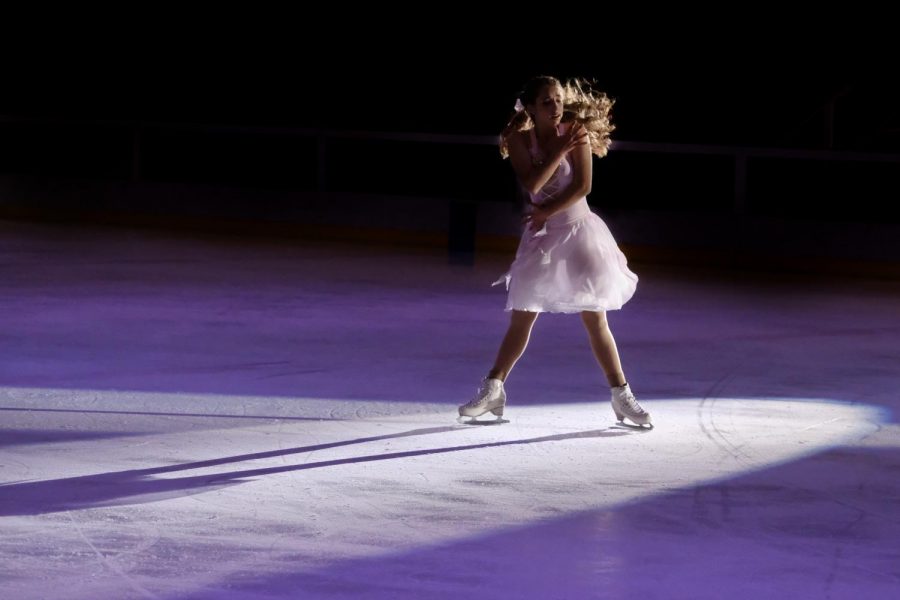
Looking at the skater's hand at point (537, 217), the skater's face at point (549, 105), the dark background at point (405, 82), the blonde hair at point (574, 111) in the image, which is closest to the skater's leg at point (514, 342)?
the skater's hand at point (537, 217)

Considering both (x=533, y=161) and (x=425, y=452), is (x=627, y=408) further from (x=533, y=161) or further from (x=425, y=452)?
(x=533, y=161)

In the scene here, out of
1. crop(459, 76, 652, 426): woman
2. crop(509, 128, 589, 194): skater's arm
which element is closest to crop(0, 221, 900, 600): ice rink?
crop(459, 76, 652, 426): woman

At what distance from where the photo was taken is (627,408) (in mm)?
6934

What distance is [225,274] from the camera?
13484mm

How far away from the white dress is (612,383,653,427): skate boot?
1.23ft

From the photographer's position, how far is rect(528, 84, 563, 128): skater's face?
669cm

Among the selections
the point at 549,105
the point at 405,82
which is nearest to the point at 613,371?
the point at 549,105

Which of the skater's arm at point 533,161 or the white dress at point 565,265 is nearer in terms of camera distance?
the skater's arm at point 533,161

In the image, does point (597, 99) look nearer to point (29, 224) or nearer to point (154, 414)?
point (154, 414)

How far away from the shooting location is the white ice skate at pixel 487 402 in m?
7.00

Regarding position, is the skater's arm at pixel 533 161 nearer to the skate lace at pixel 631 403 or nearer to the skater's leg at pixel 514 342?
the skater's leg at pixel 514 342

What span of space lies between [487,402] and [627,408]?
1.98ft

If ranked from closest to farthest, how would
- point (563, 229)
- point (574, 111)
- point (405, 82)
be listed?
1. point (574, 111)
2. point (563, 229)
3. point (405, 82)

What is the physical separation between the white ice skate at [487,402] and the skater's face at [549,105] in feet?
3.83
